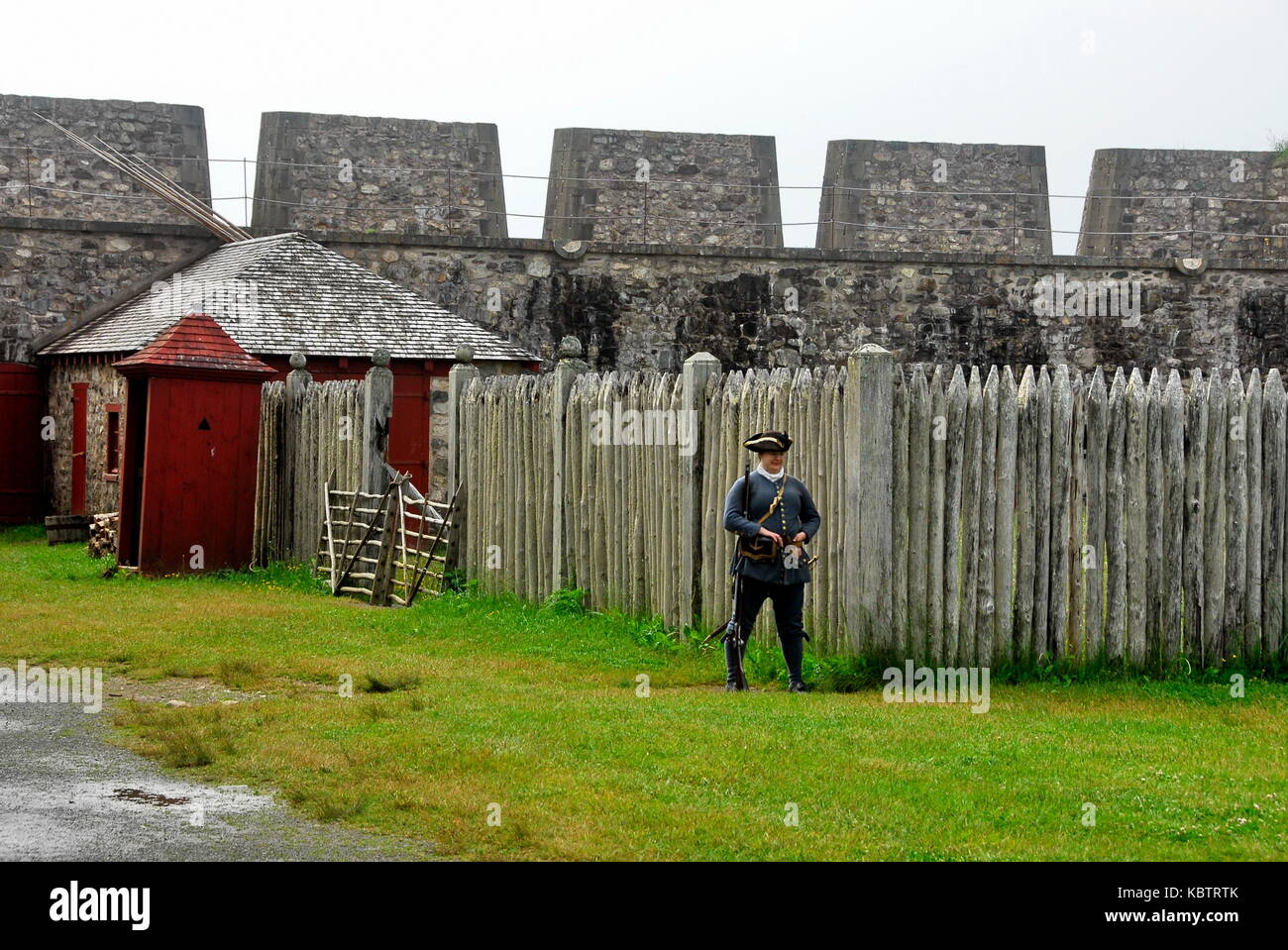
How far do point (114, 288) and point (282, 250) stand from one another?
3.00 metres

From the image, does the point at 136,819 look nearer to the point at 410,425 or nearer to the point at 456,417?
the point at 456,417

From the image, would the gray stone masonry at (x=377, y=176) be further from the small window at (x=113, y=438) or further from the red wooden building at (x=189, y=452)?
the red wooden building at (x=189, y=452)

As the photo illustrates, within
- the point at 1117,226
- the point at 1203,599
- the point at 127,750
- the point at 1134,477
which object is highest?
the point at 1117,226

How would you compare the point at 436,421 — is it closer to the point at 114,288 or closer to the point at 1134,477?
the point at 114,288

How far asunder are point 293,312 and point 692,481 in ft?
36.8

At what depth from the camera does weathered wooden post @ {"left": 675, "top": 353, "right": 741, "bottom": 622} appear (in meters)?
10.4

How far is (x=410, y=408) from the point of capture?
2038 centimetres

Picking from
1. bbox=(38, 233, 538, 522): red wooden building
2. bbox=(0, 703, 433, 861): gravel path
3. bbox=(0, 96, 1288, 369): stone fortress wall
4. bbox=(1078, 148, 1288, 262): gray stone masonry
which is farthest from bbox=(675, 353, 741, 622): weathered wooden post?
bbox=(1078, 148, 1288, 262): gray stone masonry

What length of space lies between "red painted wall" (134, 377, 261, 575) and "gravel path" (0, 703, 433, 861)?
834cm

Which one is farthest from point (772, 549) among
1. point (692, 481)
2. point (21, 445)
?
point (21, 445)

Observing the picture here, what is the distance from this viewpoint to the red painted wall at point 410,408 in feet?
66.2

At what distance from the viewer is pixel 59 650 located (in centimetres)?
1023

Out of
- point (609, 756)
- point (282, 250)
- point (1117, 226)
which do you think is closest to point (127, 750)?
point (609, 756)

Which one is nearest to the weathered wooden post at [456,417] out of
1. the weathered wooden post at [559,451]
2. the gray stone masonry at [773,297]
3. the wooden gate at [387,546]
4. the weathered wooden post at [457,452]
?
the weathered wooden post at [457,452]
